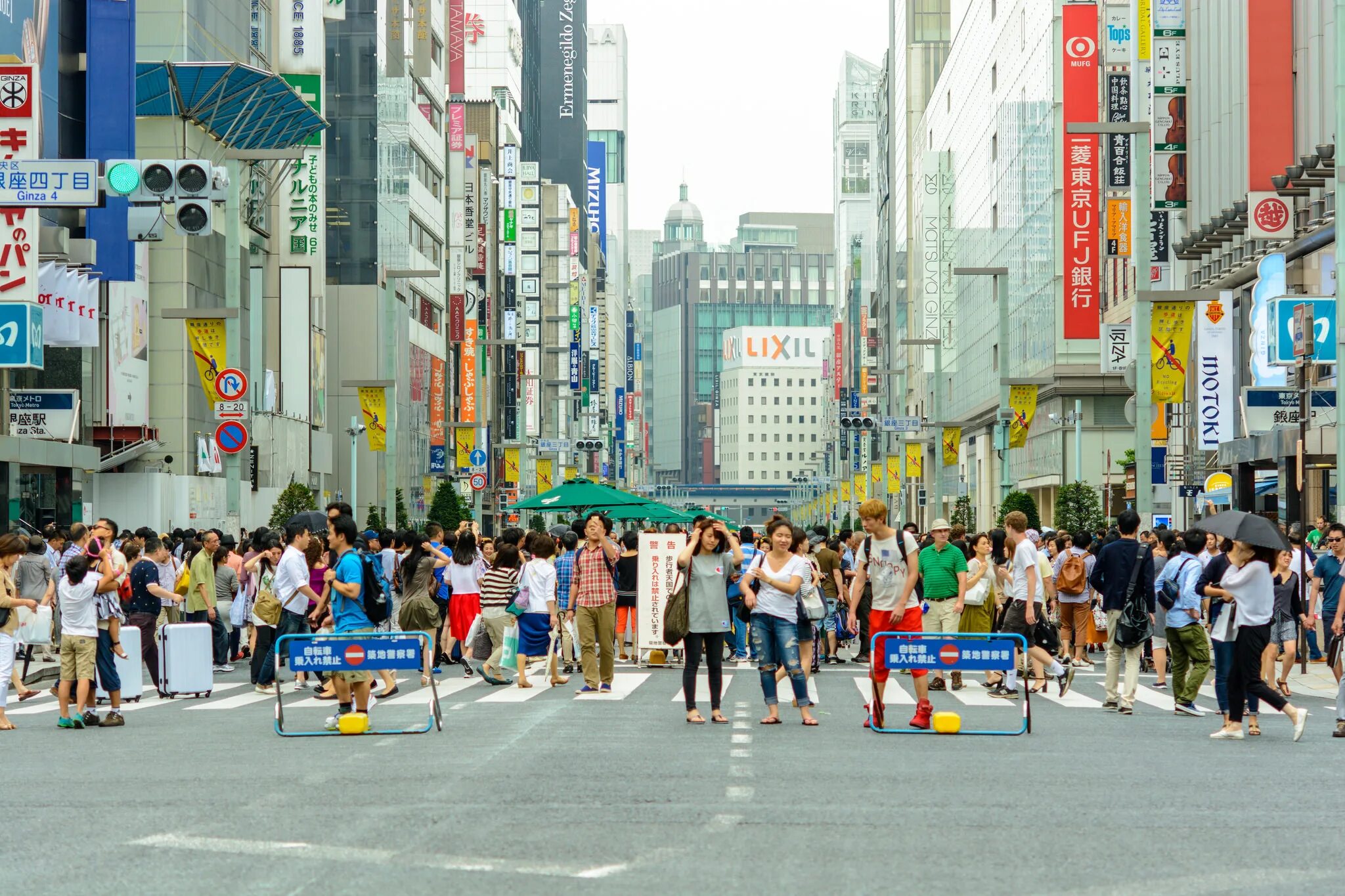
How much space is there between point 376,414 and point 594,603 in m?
30.5

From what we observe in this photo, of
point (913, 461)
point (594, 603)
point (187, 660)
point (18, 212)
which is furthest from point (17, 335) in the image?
point (913, 461)

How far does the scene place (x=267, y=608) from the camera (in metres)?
18.0

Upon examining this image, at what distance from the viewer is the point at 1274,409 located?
118ft

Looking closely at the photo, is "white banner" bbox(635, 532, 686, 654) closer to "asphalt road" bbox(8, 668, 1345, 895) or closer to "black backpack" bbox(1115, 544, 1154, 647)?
"black backpack" bbox(1115, 544, 1154, 647)

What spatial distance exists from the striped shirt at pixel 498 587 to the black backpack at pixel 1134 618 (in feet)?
22.0

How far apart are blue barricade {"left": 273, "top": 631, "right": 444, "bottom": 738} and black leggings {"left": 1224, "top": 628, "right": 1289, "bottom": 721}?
6.01m

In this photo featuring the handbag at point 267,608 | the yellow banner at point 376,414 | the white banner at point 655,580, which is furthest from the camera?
the yellow banner at point 376,414

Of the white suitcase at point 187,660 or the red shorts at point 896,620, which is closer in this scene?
the red shorts at point 896,620

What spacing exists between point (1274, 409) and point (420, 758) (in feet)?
92.8

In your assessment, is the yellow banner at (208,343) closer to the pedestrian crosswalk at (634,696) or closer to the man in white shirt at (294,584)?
the pedestrian crosswalk at (634,696)

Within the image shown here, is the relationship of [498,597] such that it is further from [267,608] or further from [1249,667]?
[1249,667]

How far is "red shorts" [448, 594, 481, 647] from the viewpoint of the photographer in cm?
2020

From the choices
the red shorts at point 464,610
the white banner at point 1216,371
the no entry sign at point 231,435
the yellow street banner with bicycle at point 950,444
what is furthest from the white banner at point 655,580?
the yellow street banner with bicycle at point 950,444

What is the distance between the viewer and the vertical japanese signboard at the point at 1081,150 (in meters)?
56.3
